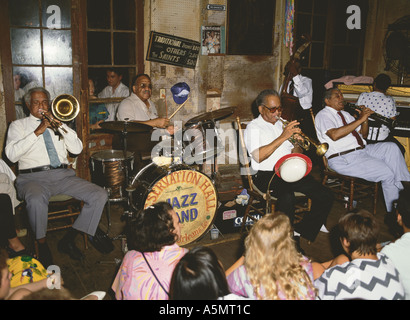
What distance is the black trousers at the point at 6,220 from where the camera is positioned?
358 centimetres

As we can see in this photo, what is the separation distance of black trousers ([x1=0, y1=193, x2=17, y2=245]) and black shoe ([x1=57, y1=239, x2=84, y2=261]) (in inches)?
21.9

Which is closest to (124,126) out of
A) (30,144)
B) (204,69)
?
(30,144)

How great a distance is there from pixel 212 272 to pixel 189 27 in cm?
487

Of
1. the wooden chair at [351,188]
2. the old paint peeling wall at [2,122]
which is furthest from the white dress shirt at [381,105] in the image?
the old paint peeling wall at [2,122]

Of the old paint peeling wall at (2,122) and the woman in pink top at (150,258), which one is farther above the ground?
the old paint peeling wall at (2,122)

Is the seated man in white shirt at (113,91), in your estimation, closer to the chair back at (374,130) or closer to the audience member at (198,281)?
the chair back at (374,130)

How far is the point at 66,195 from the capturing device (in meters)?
4.04

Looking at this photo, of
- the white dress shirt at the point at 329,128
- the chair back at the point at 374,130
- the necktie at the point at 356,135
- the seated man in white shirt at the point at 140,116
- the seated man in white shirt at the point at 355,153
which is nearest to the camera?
the seated man in white shirt at the point at 140,116

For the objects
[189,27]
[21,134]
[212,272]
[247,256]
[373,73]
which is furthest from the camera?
[373,73]

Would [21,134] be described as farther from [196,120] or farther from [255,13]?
[255,13]

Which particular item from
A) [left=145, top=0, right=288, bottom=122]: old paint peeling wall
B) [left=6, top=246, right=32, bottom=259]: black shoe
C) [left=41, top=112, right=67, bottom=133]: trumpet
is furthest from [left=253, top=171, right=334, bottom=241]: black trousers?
[left=6, top=246, right=32, bottom=259]: black shoe

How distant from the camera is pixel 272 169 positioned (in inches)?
169

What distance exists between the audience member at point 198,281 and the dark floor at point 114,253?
1.82 m
